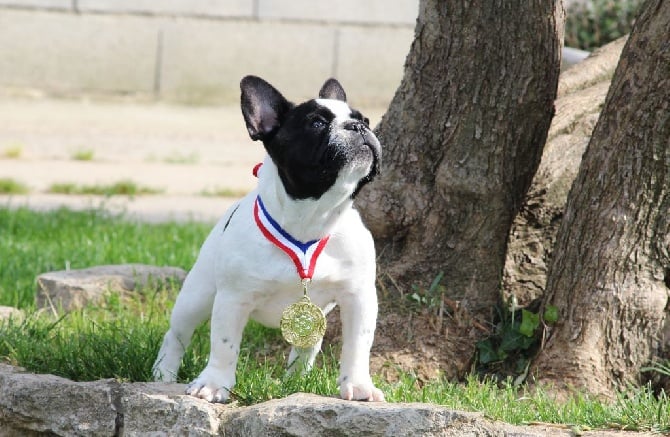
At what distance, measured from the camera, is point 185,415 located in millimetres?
4004

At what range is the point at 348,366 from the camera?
13.3ft

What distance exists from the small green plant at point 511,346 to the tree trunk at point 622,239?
0.56 ft

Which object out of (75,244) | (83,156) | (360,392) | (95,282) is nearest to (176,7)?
(83,156)

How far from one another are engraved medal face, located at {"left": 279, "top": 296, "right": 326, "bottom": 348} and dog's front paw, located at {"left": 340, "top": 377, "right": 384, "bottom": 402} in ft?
0.72

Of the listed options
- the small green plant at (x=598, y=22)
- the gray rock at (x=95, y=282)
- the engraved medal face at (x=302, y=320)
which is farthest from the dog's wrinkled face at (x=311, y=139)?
the small green plant at (x=598, y=22)

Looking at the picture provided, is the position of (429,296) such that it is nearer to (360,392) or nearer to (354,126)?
(360,392)

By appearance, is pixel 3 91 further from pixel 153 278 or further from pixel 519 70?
pixel 519 70

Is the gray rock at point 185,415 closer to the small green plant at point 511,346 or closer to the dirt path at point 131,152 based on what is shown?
the small green plant at point 511,346

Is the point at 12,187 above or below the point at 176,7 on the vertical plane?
below

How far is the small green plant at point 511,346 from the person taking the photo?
4.97 m

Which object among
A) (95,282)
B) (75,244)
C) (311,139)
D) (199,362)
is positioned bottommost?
(75,244)

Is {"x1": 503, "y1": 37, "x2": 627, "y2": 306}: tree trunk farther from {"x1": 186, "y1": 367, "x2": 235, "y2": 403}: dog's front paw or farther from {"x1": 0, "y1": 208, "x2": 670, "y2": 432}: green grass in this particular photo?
{"x1": 186, "y1": 367, "x2": 235, "y2": 403}: dog's front paw

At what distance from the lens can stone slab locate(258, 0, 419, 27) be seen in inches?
571

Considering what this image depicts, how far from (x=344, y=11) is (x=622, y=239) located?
1040 centimetres
